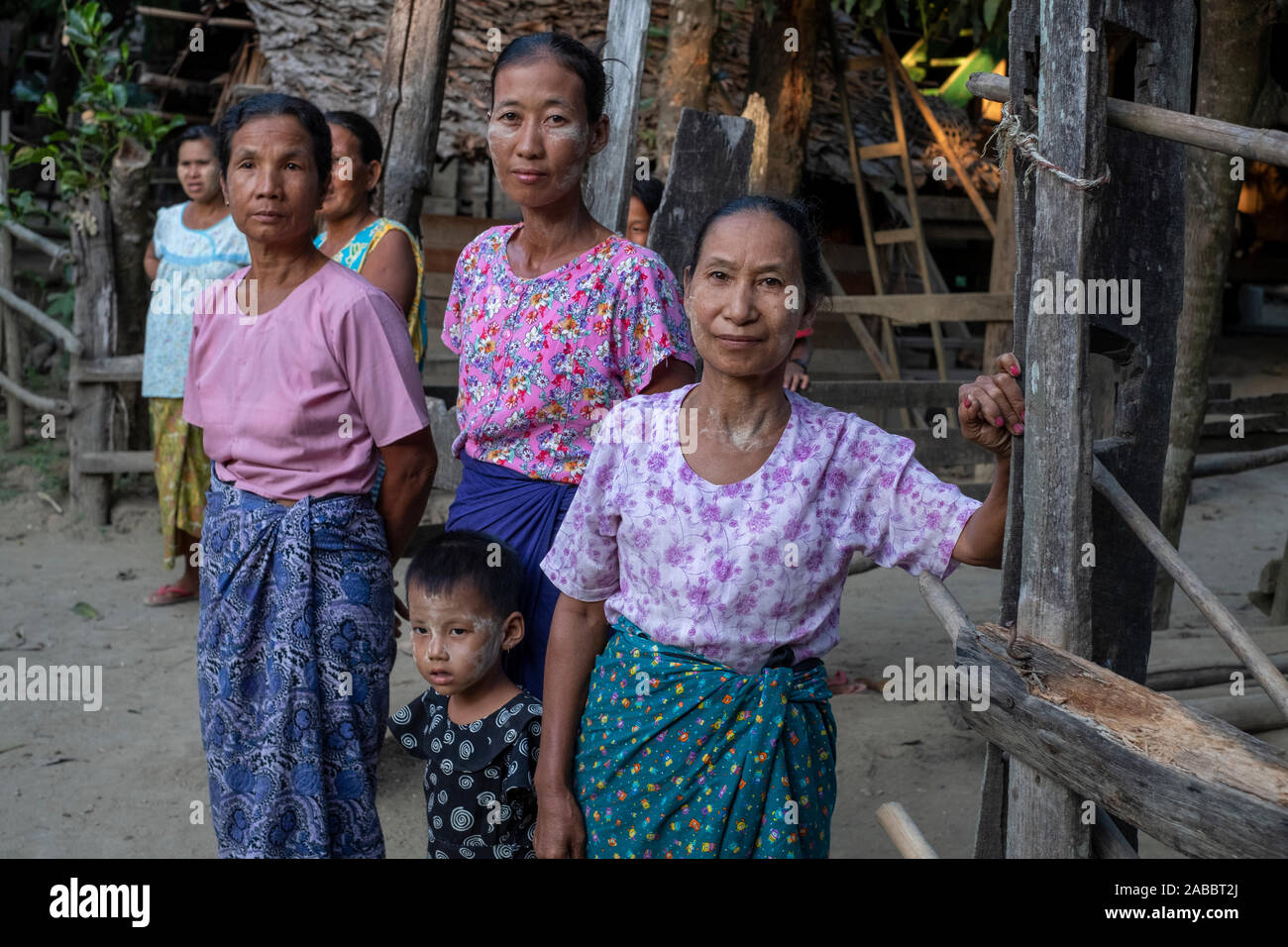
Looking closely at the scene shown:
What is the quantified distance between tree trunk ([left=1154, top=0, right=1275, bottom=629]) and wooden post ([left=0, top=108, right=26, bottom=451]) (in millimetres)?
7002

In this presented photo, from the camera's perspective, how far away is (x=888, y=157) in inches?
361

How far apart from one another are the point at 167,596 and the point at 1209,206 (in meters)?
4.78

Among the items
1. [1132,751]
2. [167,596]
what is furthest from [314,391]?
[167,596]

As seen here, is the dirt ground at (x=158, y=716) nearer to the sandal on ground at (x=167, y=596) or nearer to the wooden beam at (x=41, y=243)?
the sandal on ground at (x=167, y=596)

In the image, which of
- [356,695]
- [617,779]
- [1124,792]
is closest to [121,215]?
[356,695]

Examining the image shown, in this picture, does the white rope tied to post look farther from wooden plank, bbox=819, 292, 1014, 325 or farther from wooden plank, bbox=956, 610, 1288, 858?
wooden plank, bbox=819, 292, 1014, 325

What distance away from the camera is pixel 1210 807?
5.96 ft

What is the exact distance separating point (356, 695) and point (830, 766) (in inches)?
40.1

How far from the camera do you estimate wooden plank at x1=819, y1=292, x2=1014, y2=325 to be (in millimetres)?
7230

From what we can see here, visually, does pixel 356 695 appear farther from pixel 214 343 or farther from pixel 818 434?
pixel 818 434

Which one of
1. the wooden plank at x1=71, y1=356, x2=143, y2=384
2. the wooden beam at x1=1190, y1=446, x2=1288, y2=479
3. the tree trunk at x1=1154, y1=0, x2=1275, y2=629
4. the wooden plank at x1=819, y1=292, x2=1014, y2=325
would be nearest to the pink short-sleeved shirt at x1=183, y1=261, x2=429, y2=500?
the tree trunk at x1=1154, y1=0, x2=1275, y2=629

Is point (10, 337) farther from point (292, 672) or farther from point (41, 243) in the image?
point (292, 672)

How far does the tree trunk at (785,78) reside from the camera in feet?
26.1

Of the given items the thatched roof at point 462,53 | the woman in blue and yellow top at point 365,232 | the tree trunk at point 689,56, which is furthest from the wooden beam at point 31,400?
the woman in blue and yellow top at point 365,232
